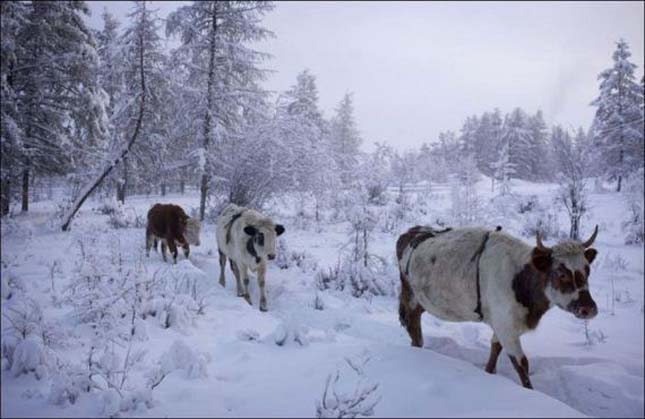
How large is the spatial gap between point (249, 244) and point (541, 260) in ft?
17.1

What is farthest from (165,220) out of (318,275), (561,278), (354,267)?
(561,278)

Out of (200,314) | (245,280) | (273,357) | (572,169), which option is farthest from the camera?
(572,169)

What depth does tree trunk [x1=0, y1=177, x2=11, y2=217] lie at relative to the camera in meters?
2.94

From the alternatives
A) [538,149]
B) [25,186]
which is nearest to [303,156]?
[25,186]

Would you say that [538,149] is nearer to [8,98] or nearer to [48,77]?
[48,77]

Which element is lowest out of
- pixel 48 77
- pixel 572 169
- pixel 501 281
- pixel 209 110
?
pixel 501 281

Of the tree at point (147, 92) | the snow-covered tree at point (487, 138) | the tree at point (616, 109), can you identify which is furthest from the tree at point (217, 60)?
the snow-covered tree at point (487, 138)

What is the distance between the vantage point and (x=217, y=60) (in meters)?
17.3

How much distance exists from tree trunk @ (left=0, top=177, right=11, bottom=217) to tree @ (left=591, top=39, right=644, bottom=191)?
95.4 feet

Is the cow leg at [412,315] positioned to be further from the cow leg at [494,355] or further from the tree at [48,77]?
the tree at [48,77]

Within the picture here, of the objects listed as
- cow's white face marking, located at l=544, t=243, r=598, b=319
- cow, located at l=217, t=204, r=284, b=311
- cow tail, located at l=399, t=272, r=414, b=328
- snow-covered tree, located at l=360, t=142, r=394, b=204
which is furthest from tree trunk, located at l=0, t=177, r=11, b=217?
snow-covered tree, located at l=360, t=142, r=394, b=204

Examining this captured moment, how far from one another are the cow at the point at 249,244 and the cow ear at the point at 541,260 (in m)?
4.67

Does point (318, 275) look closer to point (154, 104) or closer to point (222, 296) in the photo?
point (222, 296)

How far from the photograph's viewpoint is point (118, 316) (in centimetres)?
421
